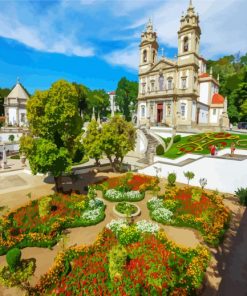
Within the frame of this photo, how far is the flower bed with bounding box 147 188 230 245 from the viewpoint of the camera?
1149cm

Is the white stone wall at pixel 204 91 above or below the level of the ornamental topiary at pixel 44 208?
above

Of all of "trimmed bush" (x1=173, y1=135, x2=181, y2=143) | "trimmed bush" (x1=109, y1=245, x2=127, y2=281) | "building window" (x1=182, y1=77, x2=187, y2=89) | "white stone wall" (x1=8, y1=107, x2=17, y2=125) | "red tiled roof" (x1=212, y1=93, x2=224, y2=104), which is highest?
"building window" (x1=182, y1=77, x2=187, y2=89)

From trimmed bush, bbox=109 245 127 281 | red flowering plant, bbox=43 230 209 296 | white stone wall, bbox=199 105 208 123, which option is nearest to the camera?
red flowering plant, bbox=43 230 209 296

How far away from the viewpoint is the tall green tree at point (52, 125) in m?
15.1

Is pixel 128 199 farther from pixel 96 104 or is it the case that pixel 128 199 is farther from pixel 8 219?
pixel 96 104

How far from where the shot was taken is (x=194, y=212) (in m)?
14.1

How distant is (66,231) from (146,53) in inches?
1872

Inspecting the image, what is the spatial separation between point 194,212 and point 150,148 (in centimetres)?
1872

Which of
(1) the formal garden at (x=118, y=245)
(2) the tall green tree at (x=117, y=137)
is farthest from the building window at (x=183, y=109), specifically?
(1) the formal garden at (x=118, y=245)

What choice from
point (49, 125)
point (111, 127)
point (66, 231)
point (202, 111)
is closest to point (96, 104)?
point (202, 111)

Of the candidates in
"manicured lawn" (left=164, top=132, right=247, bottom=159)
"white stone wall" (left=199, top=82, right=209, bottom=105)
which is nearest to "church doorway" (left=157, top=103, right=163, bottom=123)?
"white stone wall" (left=199, top=82, right=209, bottom=105)

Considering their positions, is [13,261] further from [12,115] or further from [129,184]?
[12,115]

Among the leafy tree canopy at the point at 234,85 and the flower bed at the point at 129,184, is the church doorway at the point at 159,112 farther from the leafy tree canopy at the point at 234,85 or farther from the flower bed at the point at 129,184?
the flower bed at the point at 129,184

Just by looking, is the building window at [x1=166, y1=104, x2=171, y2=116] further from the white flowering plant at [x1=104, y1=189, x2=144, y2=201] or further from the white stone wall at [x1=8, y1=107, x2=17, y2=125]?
the white stone wall at [x1=8, y1=107, x2=17, y2=125]
